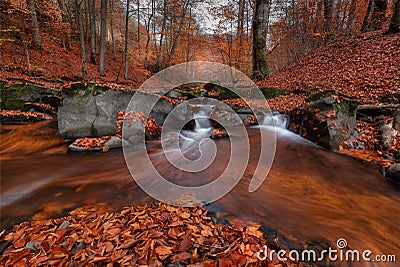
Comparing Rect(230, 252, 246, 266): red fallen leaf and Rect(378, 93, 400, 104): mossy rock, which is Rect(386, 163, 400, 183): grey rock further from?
Rect(230, 252, 246, 266): red fallen leaf

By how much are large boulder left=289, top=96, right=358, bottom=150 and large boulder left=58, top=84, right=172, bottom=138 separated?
5802 mm

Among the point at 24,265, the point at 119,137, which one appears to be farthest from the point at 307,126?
the point at 24,265

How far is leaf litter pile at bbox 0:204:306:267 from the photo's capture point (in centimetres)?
166

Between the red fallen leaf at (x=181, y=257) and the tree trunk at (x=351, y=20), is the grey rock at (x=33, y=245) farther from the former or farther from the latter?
the tree trunk at (x=351, y=20)

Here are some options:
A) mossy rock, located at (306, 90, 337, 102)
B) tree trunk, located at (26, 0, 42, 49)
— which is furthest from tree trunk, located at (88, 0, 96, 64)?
mossy rock, located at (306, 90, 337, 102)

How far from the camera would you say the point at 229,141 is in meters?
5.80

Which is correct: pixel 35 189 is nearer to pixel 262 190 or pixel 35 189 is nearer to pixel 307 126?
pixel 262 190

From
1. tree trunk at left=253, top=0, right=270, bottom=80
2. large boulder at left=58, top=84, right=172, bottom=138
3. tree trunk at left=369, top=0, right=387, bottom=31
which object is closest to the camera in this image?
large boulder at left=58, top=84, right=172, bottom=138

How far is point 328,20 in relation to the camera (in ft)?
40.4

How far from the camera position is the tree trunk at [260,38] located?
10055 mm

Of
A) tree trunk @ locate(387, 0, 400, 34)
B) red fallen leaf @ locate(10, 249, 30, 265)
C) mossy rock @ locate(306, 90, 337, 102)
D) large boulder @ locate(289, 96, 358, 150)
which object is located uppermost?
tree trunk @ locate(387, 0, 400, 34)

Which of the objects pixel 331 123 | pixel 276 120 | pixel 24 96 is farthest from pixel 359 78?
pixel 24 96

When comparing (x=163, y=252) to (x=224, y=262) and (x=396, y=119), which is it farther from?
(x=396, y=119)

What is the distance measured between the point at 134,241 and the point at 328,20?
16.5 meters
